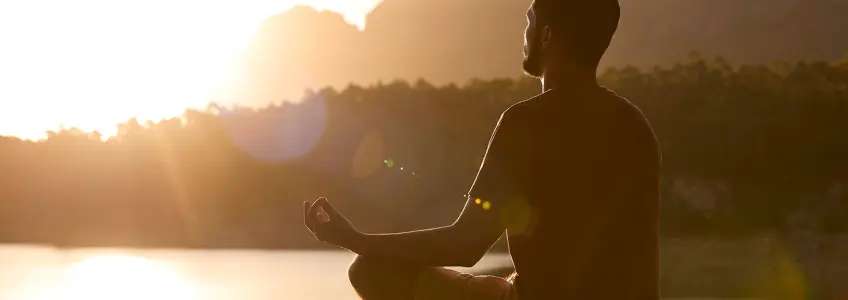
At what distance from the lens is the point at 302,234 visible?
20.5 meters

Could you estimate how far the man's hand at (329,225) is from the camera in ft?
5.22

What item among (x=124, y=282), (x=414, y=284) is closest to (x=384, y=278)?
(x=414, y=284)

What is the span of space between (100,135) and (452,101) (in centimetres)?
1155

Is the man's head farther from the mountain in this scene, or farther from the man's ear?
the mountain

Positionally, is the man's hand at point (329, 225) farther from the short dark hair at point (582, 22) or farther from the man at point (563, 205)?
the short dark hair at point (582, 22)

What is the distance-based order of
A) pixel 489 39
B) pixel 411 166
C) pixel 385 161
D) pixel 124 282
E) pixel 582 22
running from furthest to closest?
pixel 489 39 < pixel 385 161 < pixel 411 166 < pixel 124 282 < pixel 582 22

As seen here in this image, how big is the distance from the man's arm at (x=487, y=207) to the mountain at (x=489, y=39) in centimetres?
2713

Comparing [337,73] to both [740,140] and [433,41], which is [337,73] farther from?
[740,140]

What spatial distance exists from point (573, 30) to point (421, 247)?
452 mm

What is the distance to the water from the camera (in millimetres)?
7227

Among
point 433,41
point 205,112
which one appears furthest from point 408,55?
point 205,112

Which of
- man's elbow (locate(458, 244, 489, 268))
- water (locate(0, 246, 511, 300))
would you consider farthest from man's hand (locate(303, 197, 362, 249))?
water (locate(0, 246, 511, 300))

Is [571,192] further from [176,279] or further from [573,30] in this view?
[176,279]

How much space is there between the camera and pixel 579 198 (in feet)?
5.11
